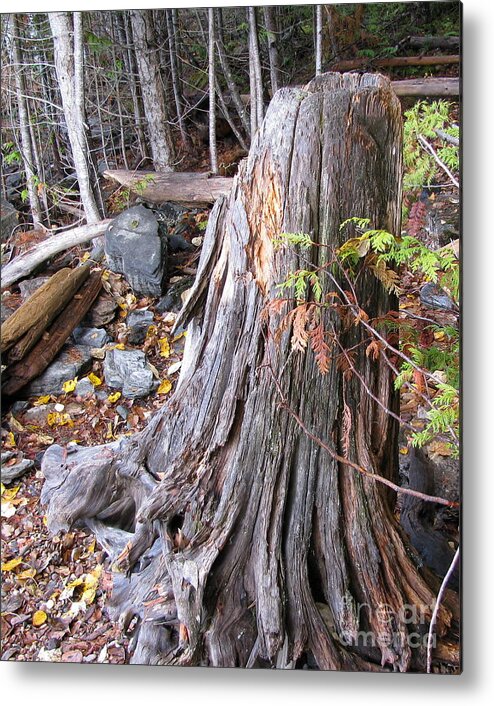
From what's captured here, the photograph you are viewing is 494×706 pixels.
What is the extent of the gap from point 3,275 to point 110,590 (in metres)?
1.31

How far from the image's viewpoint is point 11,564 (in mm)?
2635

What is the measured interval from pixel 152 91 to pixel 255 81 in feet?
1.27

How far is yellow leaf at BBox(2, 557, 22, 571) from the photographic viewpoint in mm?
2631

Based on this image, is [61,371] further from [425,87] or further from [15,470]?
[425,87]

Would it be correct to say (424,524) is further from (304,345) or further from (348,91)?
(348,91)

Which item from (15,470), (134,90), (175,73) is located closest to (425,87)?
(175,73)

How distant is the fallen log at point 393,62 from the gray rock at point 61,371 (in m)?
1.43

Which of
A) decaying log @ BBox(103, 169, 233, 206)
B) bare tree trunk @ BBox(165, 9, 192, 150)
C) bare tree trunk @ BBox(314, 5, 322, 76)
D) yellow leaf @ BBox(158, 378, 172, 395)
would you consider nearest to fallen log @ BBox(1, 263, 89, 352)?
decaying log @ BBox(103, 169, 233, 206)

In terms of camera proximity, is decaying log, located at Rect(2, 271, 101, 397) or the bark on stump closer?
the bark on stump

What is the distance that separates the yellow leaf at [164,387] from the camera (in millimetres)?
2611

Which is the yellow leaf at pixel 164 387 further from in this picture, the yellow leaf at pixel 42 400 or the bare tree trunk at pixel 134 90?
the bare tree trunk at pixel 134 90

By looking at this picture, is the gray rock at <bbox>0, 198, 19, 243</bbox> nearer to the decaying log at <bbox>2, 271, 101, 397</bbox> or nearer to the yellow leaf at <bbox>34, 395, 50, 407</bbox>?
the decaying log at <bbox>2, 271, 101, 397</bbox>

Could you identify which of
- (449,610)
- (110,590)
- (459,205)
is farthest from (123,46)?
(449,610)

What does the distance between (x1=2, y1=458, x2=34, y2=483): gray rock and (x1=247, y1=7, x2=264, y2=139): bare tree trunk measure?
152 centimetres
